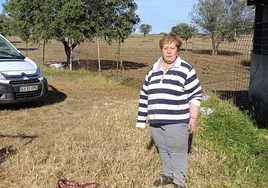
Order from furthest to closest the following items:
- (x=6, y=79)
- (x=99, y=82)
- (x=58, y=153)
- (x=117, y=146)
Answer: (x=99, y=82)
(x=6, y=79)
(x=117, y=146)
(x=58, y=153)

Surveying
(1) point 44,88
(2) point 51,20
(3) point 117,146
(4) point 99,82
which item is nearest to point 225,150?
(3) point 117,146

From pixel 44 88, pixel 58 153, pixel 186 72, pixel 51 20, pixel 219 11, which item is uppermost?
pixel 219 11

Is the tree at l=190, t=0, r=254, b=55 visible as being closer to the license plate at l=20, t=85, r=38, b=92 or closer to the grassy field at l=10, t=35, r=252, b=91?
the grassy field at l=10, t=35, r=252, b=91

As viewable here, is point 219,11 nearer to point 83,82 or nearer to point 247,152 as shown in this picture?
point 83,82

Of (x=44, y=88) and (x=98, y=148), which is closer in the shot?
(x=98, y=148)

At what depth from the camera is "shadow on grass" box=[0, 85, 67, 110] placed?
7.51 m

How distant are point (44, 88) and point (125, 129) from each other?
289 centimetres

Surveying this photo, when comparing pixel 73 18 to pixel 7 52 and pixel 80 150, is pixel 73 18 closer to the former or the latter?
pixel 7 52

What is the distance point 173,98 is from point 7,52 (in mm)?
5591

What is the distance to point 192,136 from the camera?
4.76 metres

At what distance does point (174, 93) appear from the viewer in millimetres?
3242

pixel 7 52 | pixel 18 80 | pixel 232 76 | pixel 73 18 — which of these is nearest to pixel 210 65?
pixel 232 76

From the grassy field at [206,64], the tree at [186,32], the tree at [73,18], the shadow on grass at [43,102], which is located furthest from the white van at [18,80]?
the tree at [73,18]

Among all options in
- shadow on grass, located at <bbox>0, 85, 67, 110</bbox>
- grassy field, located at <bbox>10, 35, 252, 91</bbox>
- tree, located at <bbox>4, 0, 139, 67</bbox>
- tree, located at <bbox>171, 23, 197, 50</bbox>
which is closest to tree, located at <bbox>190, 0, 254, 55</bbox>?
tree, located at <bbox>171, 23, 197, 50</bbox>
